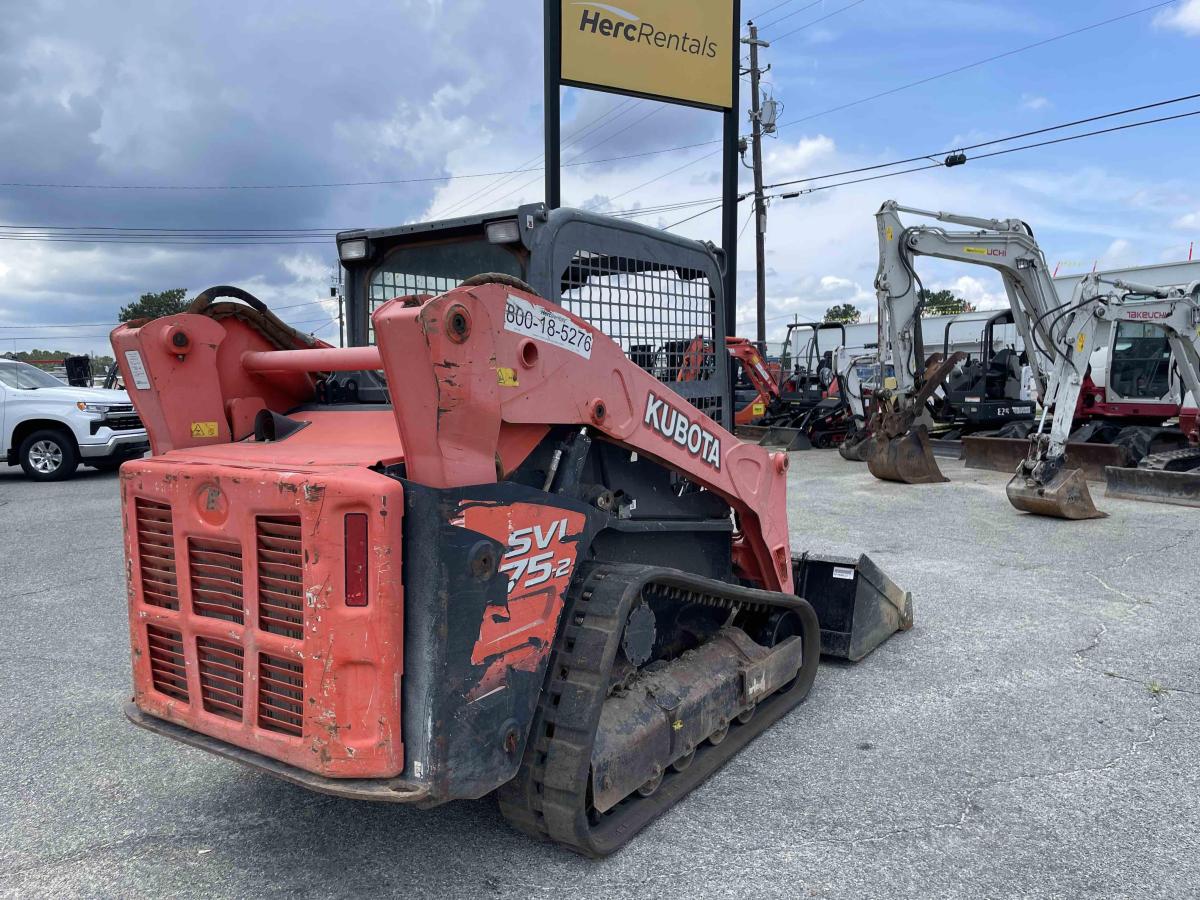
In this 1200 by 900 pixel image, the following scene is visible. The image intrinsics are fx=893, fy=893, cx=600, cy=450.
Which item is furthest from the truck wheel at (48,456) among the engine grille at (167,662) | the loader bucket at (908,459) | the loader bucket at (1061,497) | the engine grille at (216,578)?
the loader bucket at (1061,497)

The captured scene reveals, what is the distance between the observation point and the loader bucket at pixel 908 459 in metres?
12.1

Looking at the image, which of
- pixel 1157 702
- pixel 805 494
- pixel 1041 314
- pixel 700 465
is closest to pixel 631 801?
pixel 700 465

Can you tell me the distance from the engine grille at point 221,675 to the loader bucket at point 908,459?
10.7 m

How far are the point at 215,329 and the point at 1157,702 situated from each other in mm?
4411

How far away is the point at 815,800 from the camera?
3.27m

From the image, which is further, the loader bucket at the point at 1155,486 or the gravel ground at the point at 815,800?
the loader bucket at the point at 1155,486

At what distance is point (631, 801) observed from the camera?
3.13 meters

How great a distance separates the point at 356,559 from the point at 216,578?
626 millimetres

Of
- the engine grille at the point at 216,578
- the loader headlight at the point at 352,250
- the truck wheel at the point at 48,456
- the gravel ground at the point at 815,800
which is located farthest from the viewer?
the truck wheel at the point at 48,456

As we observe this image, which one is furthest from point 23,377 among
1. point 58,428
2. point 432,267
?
point 432,267

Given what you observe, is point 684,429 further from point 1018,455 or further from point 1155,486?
point 1018,455

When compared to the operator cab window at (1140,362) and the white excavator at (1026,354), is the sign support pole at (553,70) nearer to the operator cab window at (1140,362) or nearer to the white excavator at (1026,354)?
the white excavator at (1026,354)

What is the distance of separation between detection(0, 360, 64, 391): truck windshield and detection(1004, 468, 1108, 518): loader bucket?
13.3m

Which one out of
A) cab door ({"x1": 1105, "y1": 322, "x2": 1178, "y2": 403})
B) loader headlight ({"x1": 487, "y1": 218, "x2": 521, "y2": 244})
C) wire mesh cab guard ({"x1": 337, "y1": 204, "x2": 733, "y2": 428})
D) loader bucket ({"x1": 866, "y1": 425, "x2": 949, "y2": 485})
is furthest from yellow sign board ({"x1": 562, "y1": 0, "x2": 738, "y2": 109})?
loader headlight ({"x1": 487, "y1": 218, "x2": 521, "y2": 244})
